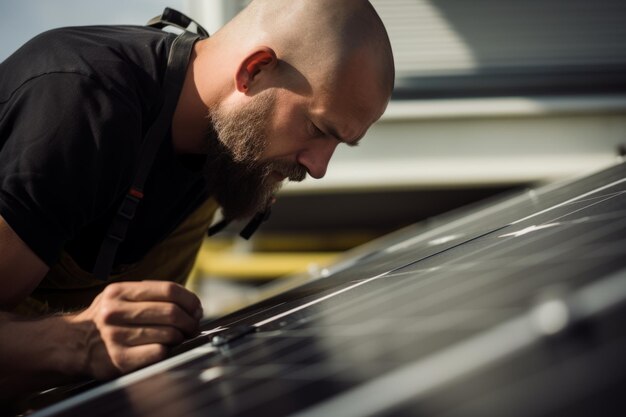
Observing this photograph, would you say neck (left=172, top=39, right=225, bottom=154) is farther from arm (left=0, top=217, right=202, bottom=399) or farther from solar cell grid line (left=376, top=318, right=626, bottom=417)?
solar cell grid line (left=376, top=318, right=626, bottom=417)

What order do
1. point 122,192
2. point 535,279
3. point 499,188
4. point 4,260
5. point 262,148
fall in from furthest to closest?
1. point 499,188
2. point 262,148
3. point 122,192
4. point 4,260
5. point 535,279

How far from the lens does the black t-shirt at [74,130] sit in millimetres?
1631

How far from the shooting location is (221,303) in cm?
577

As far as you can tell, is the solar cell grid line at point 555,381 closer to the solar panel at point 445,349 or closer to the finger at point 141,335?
the solar panel at point 445,349

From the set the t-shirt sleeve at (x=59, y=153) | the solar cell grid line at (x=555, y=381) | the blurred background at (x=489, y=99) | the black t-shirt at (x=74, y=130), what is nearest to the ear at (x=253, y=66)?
the black t-shirt at (x=74, y=130)

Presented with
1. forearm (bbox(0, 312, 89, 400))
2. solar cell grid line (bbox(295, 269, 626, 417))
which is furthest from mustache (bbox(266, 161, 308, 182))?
solar cell grid line (bbox(295, 269, 626, 417))

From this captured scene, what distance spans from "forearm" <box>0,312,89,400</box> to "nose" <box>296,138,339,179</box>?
2.61 ft

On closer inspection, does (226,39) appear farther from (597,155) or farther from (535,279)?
(597,155)

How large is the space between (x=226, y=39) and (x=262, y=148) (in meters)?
0.34

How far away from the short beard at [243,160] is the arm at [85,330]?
67cm

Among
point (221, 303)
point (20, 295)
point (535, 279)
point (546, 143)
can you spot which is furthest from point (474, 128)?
point (535, 279)

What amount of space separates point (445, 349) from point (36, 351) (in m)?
1.17

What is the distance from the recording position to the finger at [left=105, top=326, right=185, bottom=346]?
4.85 ft

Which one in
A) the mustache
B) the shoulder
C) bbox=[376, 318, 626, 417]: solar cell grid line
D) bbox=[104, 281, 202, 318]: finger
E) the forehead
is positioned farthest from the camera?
the mustache
